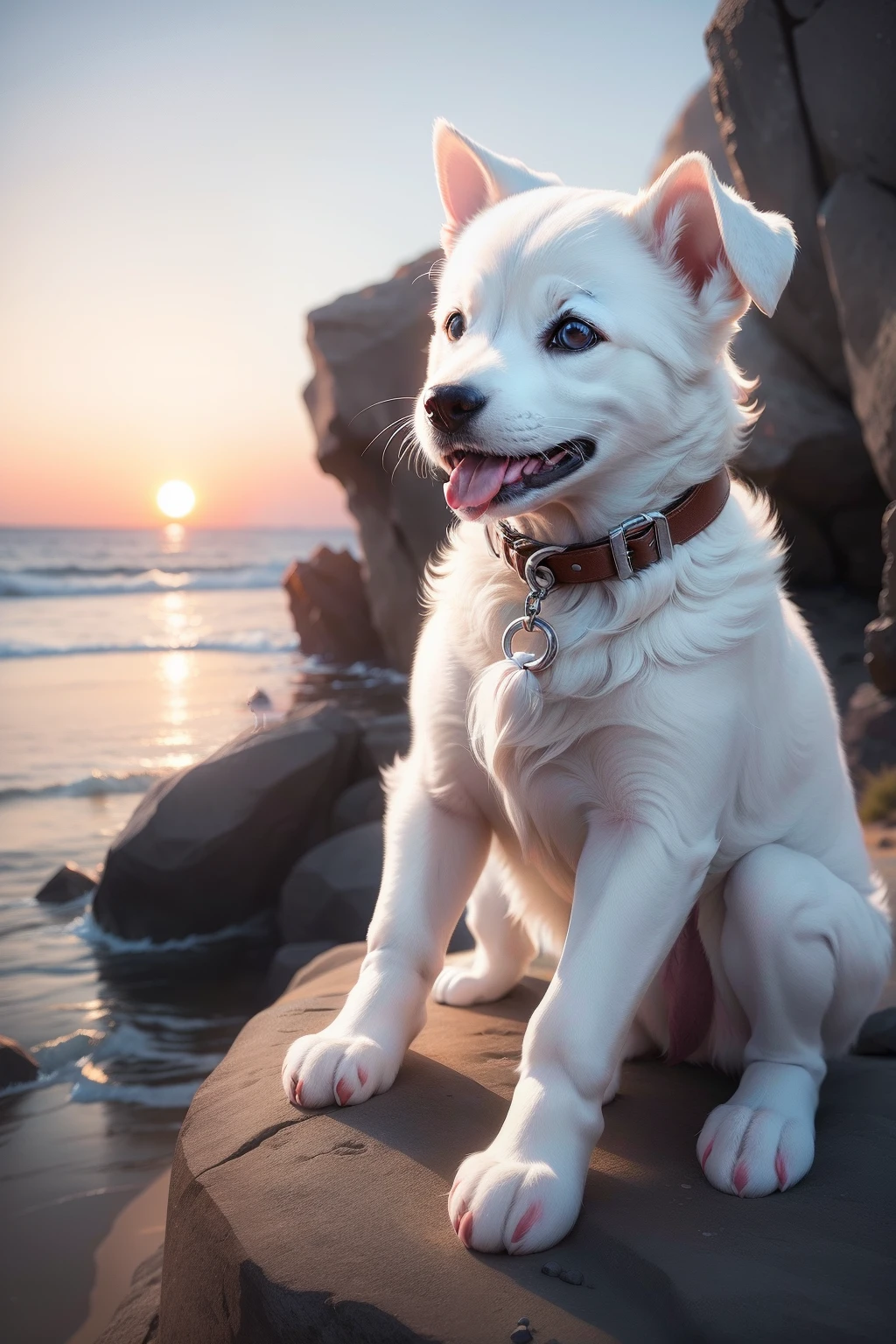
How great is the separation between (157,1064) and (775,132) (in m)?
6.04

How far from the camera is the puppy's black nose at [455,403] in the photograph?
1596 mm

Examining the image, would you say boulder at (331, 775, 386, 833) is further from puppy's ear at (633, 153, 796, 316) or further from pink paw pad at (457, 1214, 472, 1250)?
puppy's ear at (633, 153, 796, 316)

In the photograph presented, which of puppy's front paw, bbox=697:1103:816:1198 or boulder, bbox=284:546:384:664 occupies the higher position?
boulder, bbox=284:546:384:664

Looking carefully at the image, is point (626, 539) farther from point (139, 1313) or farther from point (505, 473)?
point (139, 1313)

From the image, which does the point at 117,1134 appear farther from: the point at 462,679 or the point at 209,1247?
the point at 462,679

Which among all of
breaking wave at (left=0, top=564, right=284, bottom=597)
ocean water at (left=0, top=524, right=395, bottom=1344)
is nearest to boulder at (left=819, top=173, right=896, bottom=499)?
ocean water at (left=0, top=524, right=395, bottom=1344)

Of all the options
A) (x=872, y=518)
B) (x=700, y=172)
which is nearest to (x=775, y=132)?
(x=872, y=518)

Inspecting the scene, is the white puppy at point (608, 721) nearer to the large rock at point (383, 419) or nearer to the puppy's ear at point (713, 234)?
the puppy's ear at point (713, 234)

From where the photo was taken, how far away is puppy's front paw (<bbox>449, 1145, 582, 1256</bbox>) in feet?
5.05

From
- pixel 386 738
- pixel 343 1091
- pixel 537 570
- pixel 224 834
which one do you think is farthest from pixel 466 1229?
pixel 386 738

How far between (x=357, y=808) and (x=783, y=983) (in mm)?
3419

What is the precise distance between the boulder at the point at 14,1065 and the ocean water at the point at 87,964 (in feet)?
0.13

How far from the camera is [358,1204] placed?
65.8 inches

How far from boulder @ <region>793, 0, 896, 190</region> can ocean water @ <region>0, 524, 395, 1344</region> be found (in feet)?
14.7
